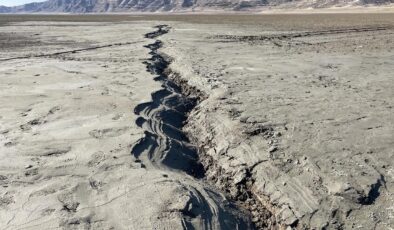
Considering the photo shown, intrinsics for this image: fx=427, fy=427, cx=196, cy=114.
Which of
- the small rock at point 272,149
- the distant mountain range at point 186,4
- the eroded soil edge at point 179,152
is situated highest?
the small rock at point 272,149

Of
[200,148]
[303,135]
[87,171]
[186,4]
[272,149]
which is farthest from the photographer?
[186,4]

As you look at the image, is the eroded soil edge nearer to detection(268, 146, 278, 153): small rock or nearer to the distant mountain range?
detection(268, 146, 278, 153): small rock

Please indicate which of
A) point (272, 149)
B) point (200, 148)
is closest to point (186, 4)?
point (200, 148)

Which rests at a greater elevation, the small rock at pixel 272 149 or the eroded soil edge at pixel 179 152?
the small rock at pixel 272 149

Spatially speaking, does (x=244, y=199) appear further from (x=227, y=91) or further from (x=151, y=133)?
(x=227, y=91)

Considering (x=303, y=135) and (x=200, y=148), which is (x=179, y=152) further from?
(x=303, y=135)

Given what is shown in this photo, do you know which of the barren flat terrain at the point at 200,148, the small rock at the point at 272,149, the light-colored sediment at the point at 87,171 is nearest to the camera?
the light-colored sediment at the point at 87,171

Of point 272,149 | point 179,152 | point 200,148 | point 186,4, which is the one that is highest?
point 272,149

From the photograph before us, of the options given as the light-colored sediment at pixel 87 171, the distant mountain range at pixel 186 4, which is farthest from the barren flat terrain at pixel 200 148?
the distant mountain range at pixel 186 4

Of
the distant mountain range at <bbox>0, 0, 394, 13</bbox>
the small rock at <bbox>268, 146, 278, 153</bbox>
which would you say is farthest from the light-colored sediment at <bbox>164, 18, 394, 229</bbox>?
the distant mountain range at <bbox>0, 0, 394, 13</bbox>

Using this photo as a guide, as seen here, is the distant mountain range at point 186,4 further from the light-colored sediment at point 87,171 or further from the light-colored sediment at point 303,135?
the light-colored sediment at point 87,171
